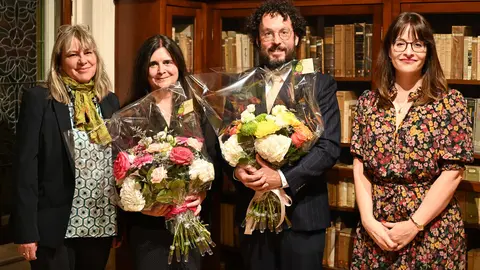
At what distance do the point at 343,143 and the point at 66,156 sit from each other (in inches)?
60.4

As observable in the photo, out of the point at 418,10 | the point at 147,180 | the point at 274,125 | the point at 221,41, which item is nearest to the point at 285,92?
the point at 274,125

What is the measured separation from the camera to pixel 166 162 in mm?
2625

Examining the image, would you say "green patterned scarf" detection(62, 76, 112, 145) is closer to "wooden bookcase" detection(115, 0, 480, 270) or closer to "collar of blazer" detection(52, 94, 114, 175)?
"collar of blazer" detection(52, 94, 114, 175)

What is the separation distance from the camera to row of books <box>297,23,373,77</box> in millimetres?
3566

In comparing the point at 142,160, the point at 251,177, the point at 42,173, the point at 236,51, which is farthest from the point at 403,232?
the point at 236,51

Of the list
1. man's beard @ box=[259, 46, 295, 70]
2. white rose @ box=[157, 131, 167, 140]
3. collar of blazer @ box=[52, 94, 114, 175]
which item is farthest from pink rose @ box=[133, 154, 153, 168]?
man's beard @ box=[259, 46, 295, 70]

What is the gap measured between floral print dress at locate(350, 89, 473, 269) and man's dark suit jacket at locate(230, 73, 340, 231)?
6.0 inches

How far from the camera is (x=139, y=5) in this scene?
3.78 meters

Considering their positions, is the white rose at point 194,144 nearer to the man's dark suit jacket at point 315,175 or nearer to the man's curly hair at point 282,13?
the man's dark suit jacket at point 315,175

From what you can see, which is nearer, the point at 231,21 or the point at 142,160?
the point at 142,160

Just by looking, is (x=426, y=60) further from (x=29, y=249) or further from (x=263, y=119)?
(x=29, y=249)

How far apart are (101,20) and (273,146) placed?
172 centimetres

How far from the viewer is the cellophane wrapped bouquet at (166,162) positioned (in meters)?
2.62

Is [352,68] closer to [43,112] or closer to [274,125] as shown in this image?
[274,125]
